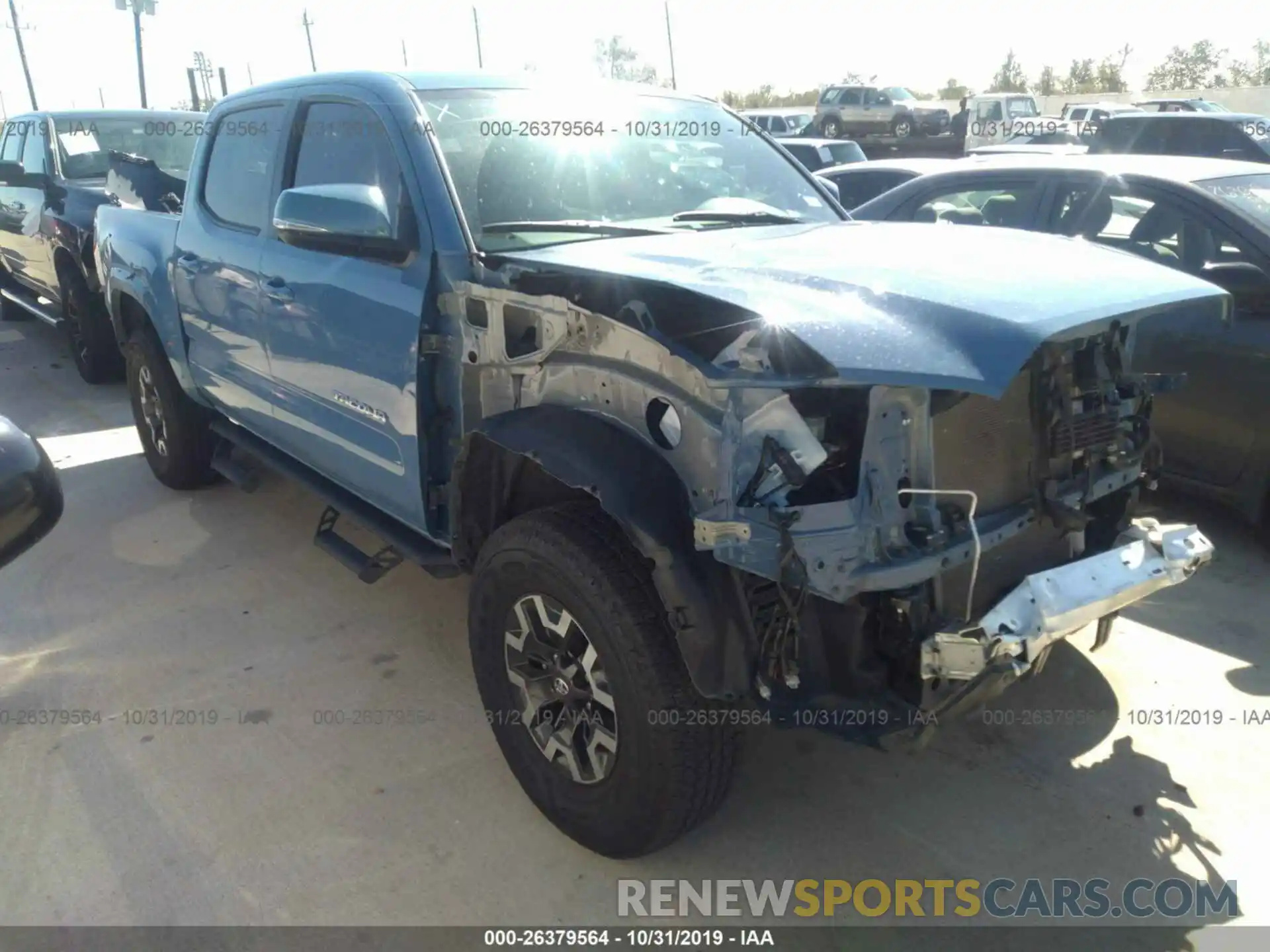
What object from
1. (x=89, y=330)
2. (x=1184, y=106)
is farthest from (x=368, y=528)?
(x=1184, y=106)

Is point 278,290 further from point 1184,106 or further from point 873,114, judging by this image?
point 873,114

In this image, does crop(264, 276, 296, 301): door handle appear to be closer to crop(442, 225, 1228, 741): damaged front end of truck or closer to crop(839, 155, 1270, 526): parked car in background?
crop(442, 225, 1228, 741): damaged front end of truck

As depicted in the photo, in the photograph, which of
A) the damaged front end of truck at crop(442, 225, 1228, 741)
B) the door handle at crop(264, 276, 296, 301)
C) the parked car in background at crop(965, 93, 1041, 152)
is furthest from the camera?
the parked car in background at crop(965, 93, 1041, 152)

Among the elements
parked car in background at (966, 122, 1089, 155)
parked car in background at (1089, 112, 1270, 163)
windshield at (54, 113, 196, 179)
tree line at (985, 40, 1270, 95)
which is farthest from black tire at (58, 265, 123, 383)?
tree line at (985, 40, 1270, 95)

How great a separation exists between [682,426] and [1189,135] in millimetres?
12613

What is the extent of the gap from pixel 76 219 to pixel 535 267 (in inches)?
234

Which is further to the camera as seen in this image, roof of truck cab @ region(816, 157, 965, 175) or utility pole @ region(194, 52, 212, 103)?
utility pole @ region(194, 52, 212, 103)

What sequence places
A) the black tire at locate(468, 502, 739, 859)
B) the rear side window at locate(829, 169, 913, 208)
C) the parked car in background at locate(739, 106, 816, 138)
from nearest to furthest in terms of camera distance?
1. the black tire at locate(468, 502, 739, 859)
2. the rear side window at locate(829, 169, 913, 208)
3. the parked car in background at locate(739, 106, 816, 138)

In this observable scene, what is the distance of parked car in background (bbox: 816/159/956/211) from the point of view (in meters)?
7.51

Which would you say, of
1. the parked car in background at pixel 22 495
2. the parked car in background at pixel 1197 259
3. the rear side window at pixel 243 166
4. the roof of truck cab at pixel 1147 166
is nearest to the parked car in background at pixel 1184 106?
the roof of truck cab at pixel 1147 166

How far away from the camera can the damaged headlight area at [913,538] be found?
2.09m

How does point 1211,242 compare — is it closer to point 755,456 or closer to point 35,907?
point 755,456

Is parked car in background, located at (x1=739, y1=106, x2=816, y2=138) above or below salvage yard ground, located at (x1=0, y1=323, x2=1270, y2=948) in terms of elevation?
above

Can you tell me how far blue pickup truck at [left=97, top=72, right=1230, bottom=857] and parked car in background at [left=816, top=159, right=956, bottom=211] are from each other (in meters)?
4.32
